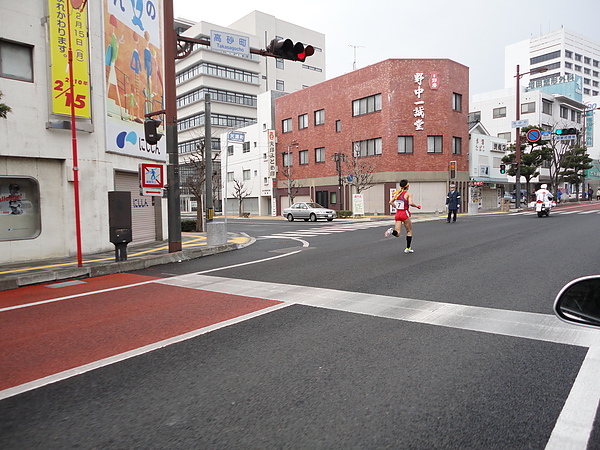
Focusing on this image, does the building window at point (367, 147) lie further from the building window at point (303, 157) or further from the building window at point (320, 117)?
the building window at point (303, 157)

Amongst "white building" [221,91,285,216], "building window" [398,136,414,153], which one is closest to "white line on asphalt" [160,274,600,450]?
"building window" [398,136,414,153]

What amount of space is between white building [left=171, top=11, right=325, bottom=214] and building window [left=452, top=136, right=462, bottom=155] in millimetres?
34244

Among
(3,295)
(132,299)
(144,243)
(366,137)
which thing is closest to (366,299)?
(132,299)

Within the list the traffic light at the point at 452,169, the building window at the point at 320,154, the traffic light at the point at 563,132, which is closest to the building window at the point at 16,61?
the traffic light at the point at 563,132

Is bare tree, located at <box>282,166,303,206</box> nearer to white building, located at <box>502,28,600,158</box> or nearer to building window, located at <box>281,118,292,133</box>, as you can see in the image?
building window, located at <box>281,118,292,133</box>

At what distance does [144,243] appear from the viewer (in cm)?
1463

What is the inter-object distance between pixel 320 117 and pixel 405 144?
10.8m

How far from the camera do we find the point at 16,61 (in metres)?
10.3

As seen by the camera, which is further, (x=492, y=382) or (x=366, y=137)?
(x=366, y=137)

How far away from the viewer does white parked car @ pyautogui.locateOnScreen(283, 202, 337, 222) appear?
29.2 metres

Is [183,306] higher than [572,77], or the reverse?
→ [572,77]

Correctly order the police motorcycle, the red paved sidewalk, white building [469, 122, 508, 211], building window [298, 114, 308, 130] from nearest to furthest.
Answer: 1. the red paved sidewalk
2. the police motorcycle
3. white building [469, 122, 508, 211]
4. building window [298, 114, 308, 130]

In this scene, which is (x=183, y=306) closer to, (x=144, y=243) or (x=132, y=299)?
(x=132, y=299)

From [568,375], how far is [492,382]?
630 millimetres
